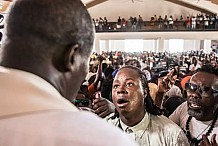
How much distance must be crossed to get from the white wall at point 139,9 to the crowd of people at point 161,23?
1.35 feet

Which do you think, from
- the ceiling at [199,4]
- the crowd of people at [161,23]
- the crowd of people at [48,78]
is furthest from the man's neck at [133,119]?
the ceiling at [199,4]

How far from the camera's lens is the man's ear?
71 cm

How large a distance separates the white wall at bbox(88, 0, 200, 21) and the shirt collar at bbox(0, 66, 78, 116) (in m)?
15.6

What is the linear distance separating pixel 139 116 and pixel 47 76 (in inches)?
37.5

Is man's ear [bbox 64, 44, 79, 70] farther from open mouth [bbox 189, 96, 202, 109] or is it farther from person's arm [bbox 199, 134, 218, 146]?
open mouth [bbox 189, 96, 202, 109]

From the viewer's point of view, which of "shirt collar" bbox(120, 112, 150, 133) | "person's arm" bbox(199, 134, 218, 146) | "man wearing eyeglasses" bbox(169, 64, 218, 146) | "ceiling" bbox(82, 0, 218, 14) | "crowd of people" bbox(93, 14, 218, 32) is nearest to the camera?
"person's arm" bbox(199, 134, 218, 146)

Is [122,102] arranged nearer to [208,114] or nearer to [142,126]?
[142,126]

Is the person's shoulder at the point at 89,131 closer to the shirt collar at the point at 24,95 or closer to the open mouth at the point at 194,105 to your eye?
the shirt collar at the point at 24,95

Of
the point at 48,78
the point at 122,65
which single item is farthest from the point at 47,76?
the point at 122,65

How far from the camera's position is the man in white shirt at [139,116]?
1496 millimetres

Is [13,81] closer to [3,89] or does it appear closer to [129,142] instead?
[3,89]

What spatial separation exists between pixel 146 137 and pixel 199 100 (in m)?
0.36

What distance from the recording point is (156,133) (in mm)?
1513

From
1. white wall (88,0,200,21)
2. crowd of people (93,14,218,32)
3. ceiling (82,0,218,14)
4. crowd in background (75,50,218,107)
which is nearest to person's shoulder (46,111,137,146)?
crowd in background (75,50,218,107)
